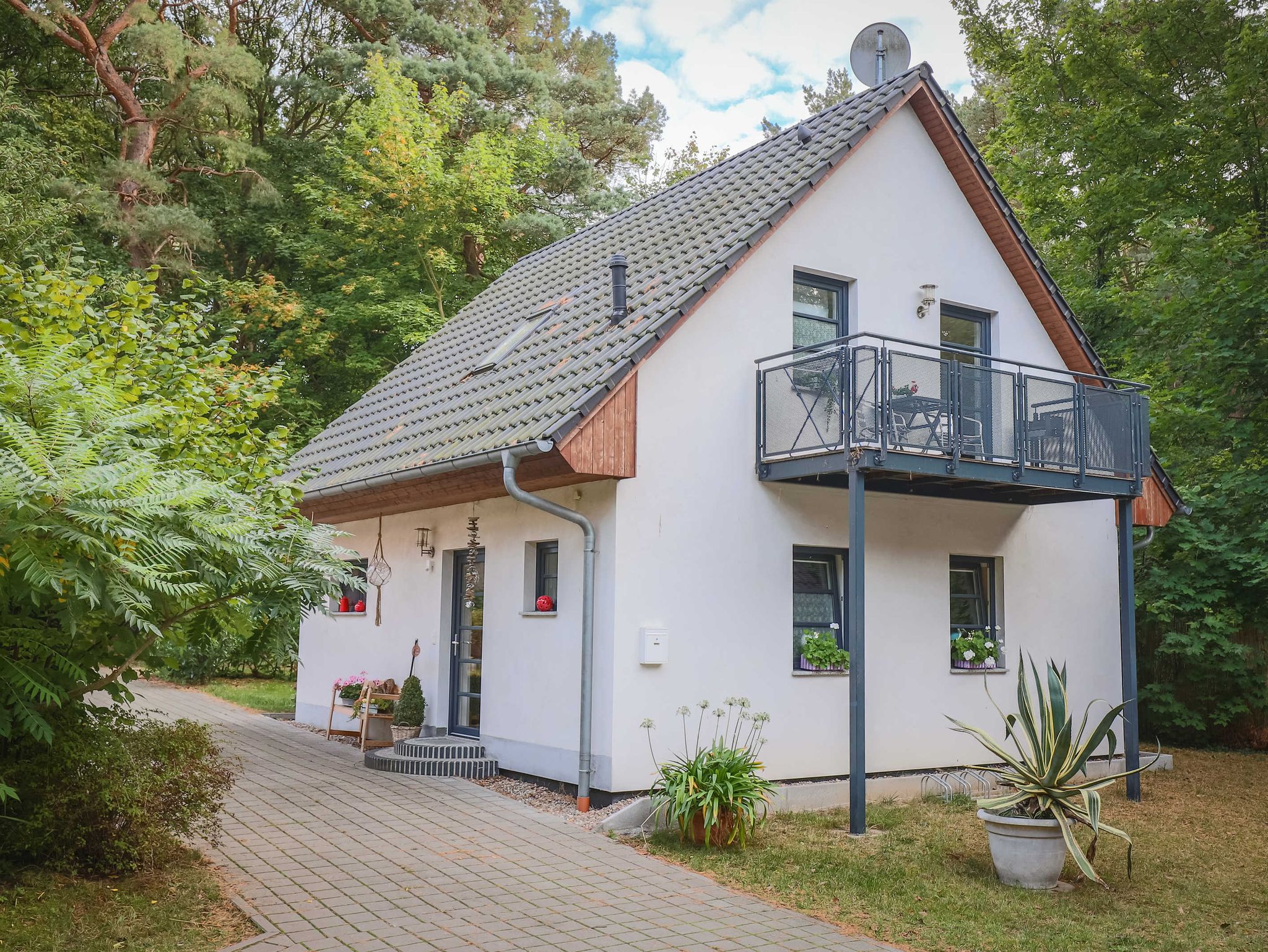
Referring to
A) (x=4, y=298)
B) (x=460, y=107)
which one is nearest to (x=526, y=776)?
(x=4, y=298)

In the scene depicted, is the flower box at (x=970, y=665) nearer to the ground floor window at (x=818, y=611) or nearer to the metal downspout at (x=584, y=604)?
the ground floor window at (x=818, y=611)

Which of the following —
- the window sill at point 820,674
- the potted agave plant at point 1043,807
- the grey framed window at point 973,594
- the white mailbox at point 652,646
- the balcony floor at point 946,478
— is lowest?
the potted agave plant at point 1043,807

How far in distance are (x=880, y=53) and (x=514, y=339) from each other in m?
6.04

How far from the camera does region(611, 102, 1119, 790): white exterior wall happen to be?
10.5 meters

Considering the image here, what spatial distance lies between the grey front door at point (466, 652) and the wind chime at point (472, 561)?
10 millimetres

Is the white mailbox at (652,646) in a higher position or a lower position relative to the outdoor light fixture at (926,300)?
lower

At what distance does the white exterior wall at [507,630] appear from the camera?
10.5 meters

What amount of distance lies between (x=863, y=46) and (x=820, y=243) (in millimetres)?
3826

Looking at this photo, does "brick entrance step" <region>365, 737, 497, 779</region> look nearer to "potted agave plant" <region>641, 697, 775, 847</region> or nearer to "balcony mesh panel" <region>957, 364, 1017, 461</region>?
"potted agave plant" <region>641, 697, 775, 847</region>

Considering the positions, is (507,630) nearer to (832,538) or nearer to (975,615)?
(832,538)

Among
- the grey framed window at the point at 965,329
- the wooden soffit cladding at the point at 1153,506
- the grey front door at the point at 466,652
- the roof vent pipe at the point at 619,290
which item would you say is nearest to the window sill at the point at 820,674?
the grey front door at the point at 466,652

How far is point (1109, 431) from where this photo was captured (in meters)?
12.3

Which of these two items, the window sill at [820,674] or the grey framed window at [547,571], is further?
the grey framed window at [547,571]

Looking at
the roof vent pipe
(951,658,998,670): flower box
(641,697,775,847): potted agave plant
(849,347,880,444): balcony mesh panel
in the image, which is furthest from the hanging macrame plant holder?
(951,658,998,670): flower box
